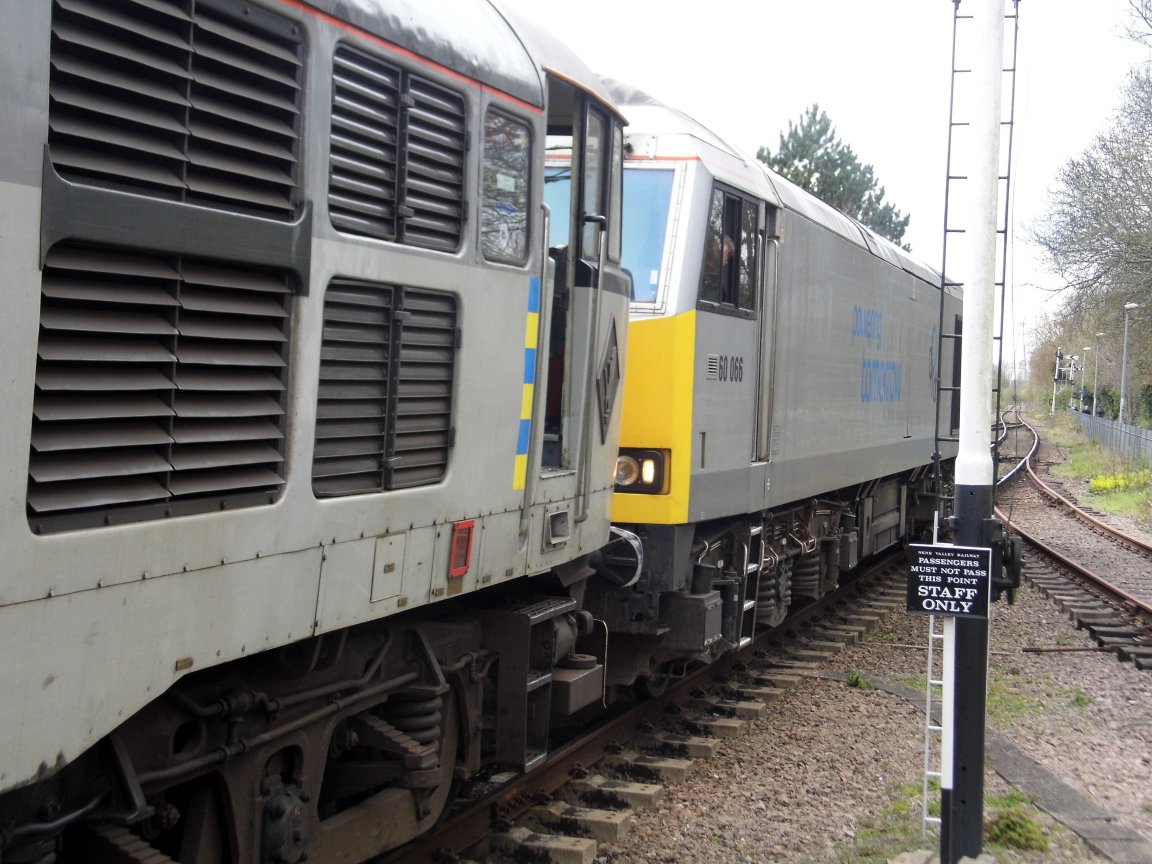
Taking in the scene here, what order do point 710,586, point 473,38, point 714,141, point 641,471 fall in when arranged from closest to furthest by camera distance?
point 473,38, point 641,471, point 710,586, point 714,141

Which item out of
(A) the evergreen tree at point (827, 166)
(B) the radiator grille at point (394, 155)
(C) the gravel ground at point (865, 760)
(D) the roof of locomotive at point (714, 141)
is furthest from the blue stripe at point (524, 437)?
(A) the evergreen tree at point (827, 166)

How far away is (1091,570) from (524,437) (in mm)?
13759

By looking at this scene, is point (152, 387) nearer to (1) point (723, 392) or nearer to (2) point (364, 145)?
(2) point (364, 145)

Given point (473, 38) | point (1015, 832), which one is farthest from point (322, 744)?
point (1015, 832)

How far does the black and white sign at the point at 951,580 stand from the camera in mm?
5438

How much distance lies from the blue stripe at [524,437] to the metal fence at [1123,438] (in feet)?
105

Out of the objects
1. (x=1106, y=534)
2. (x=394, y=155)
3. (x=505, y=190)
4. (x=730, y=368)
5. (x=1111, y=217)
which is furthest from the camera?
(x=1111, y=217)

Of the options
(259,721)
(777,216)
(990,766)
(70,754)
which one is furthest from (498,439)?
(777,216)

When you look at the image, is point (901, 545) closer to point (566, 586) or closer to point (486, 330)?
point (566, 586)

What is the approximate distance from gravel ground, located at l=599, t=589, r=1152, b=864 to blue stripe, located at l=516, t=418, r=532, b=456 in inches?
81.1

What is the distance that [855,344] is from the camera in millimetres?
11195

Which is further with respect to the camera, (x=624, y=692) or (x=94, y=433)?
(x=624, y=692)

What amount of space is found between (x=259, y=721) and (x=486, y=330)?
5.09ft

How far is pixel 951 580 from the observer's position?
5.47 m
